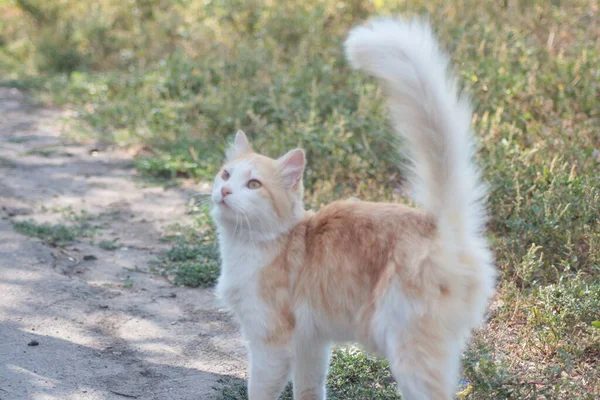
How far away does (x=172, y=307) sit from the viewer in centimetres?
475

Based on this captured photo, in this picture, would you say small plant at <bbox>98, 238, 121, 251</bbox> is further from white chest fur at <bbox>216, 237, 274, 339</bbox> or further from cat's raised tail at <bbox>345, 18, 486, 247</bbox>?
cat's raised tail at <bbox>345, 18, 486, 247</bbox>

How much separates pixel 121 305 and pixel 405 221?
7.60 ft

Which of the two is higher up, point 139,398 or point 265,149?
point 265,149

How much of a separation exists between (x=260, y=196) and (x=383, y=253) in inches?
25.7

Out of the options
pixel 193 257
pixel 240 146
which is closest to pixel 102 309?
pixel 193 257

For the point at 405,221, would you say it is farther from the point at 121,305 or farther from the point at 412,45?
the point at 121,305

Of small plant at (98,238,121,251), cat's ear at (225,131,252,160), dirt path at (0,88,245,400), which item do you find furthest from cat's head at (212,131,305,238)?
small plant at (98,238,121,251)

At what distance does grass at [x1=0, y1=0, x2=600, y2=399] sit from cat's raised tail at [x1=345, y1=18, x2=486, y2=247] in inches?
31.0

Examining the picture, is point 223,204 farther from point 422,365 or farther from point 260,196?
point 422,365

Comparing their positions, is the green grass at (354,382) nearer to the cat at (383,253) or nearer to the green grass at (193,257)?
the cat at (383,253)

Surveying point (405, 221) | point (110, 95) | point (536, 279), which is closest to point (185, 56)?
point (110, 95)

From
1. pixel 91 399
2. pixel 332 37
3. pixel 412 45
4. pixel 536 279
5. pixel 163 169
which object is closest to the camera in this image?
pixel 412 45

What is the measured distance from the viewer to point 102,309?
4.61m

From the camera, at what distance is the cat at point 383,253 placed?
2.89 metres
